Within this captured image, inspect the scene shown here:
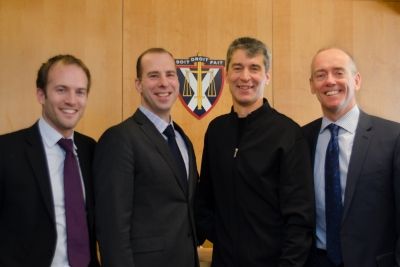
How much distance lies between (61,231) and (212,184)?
0.83 m

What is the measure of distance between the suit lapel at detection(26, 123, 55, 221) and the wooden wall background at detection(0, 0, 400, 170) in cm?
226

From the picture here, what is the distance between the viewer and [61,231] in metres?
1.92

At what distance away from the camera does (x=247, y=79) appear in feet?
7.32

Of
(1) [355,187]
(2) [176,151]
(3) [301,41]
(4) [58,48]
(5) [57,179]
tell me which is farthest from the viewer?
(3) [301,41]

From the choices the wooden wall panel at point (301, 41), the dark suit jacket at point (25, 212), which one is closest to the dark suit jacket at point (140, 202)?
the dark suit jacket at point (25, 212)

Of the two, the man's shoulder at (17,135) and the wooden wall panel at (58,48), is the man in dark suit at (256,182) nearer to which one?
the man's shoulder at (17,135)

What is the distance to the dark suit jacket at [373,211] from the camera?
6.73ft

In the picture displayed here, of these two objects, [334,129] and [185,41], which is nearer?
[334,129]

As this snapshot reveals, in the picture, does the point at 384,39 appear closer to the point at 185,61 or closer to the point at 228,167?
the point at 185,61

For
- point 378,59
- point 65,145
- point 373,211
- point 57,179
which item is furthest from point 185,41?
point 373,211

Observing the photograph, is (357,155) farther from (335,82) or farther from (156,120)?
(156,120)

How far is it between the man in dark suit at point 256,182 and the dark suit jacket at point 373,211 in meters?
0.19

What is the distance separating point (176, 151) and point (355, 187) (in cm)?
90

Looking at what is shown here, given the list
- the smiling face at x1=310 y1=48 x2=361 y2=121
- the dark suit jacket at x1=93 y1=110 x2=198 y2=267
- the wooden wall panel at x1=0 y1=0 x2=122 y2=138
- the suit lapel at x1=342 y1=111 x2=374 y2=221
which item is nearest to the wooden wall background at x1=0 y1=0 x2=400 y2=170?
the wooden wall panel at x1=0 y1=0 x2=122 y2=138
